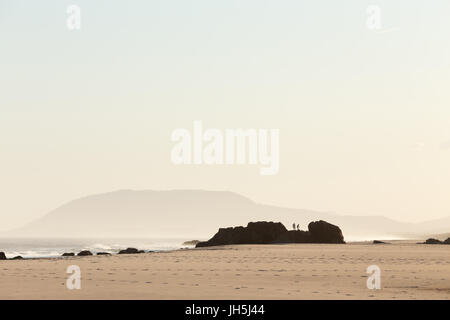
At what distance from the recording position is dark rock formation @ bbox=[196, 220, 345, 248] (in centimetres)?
8706

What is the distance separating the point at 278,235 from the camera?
3484 inches

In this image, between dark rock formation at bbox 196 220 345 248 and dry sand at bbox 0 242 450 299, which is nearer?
dry sand at bbox 0 242 450 299

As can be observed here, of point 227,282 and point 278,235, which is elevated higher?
point 278,235

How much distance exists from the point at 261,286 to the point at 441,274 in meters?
9.90

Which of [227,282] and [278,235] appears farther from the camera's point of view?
[278,235]

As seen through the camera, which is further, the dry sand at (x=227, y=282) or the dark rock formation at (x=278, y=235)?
the dark rock formation at (x=278, y=235)

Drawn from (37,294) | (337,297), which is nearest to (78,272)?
(37,294)

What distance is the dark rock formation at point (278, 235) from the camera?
87062mm
